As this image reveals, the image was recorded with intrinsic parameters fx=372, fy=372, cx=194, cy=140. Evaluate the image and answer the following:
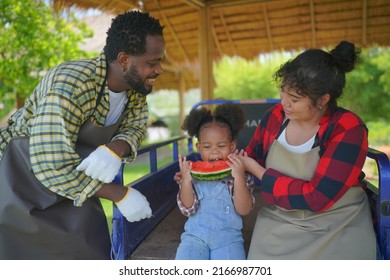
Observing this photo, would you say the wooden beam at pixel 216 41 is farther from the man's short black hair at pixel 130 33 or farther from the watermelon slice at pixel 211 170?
the watermelon slice at pixel 211 170

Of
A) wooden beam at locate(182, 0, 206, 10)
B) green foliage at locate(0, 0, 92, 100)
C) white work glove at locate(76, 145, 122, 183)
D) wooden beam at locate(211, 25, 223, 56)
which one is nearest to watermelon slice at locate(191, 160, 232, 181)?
white work glove at locate(76, 145, 122, 183)

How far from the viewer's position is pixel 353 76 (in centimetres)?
1111

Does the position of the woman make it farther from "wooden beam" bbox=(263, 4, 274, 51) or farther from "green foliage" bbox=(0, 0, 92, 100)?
"green foliage" bbox=(0, 0, 92, 100)

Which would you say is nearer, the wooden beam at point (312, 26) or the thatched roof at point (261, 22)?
the thatched roof at point (261, 22)

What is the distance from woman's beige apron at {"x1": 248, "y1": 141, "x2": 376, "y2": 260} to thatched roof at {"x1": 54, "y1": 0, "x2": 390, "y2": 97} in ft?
11.1

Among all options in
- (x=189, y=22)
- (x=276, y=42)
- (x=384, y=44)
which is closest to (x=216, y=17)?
(x=189, y=22)

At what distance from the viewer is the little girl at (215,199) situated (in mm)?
1648

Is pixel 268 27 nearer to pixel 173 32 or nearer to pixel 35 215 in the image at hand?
pixel 173 32

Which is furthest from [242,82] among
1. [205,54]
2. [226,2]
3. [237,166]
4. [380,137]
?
[237,166]

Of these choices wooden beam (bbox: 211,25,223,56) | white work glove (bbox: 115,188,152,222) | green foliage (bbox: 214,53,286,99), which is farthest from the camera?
green foliage (bbox: 214,53,286,99)

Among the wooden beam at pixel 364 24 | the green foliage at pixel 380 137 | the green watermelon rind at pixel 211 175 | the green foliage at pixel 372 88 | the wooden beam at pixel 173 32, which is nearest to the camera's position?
the green watermelon rind at pixel 211 175

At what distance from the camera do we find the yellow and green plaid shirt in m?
1.41

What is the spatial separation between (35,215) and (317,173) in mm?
1106

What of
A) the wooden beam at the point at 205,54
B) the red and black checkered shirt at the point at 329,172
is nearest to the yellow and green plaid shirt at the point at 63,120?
the red and black checkered shirt at the point at 329,172
